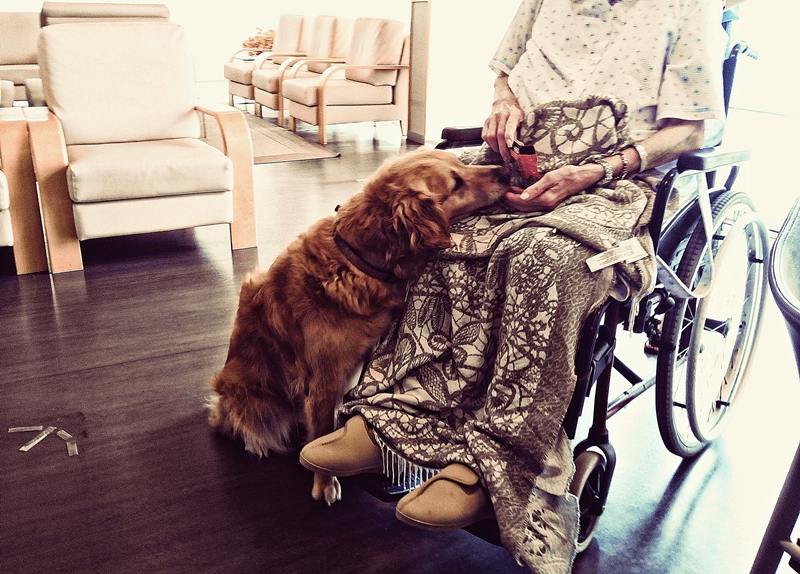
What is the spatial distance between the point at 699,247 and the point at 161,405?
4.87 ft

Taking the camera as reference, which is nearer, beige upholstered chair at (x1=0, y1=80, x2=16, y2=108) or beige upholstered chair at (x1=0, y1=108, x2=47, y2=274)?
beige upholstered chair at (x1=0, y1=108, x2=47, y2=274)

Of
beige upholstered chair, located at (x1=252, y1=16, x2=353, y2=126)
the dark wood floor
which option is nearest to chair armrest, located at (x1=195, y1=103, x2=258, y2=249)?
the dark wood floor

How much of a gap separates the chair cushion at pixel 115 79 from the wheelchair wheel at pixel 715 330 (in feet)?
8.78

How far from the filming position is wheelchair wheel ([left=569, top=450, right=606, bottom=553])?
1.27m

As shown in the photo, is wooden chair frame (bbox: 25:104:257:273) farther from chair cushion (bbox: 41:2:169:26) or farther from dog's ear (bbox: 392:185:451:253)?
dog's ear (bbox: 392:185:451:253)

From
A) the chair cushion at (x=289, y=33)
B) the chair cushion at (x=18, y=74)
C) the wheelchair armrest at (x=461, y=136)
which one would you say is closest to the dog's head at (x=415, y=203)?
the wheelchair armrest at (x=461, y=136)

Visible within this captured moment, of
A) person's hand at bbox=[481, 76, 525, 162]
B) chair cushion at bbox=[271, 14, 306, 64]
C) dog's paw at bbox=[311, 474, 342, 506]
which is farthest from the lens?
chair cushion at bbox=[271, 14, 306, 64]

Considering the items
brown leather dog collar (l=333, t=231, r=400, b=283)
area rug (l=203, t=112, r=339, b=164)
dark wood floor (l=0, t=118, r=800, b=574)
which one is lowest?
area rug (l=203, t=112, r=339, b=164)

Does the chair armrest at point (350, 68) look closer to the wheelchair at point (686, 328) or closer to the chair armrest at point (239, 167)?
the chair armrest at point (239, 167)

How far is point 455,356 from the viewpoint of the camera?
51.6 inches

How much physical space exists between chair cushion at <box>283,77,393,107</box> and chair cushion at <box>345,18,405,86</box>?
8cm

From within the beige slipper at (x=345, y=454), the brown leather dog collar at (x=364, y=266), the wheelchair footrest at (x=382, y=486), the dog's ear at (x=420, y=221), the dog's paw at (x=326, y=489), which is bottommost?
the dog's paw at (x=326, y=489)

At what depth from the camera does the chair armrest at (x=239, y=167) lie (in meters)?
3.12

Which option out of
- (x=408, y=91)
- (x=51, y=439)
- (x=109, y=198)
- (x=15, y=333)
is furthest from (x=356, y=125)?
(x=51, y=439)
